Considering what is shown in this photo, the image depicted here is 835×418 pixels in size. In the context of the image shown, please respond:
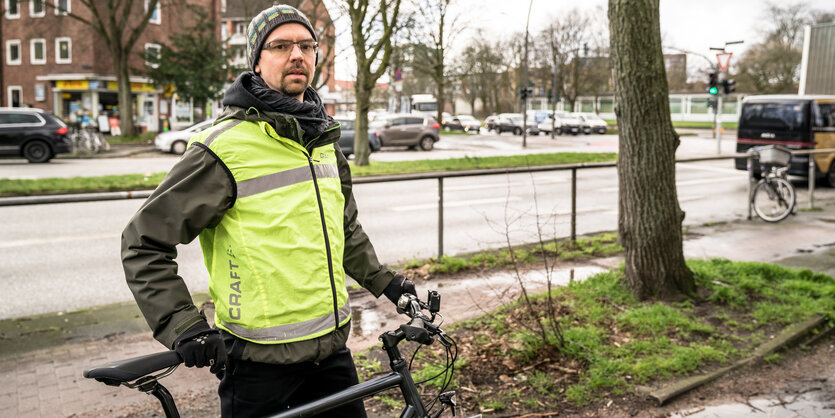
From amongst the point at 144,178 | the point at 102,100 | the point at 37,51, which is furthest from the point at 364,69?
the point at 37,51

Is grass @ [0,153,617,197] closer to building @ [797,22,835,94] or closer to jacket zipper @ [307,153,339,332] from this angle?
jacket zipper @ [307,153,339,332]

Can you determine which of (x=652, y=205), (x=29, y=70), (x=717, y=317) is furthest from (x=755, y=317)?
(x=29, y=70)

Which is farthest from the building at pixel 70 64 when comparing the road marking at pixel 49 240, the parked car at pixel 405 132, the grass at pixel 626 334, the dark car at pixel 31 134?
the grass at pixel 626 334

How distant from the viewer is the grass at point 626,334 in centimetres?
418

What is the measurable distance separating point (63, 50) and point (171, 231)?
46.2 meters

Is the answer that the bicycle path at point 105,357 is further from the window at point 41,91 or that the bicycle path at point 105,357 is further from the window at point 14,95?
the window at point 14,95

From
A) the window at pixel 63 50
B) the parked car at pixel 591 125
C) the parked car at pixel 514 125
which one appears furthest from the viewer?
the parked car at pixel 591 125

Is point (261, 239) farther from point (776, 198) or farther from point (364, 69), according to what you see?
point (364, 69)

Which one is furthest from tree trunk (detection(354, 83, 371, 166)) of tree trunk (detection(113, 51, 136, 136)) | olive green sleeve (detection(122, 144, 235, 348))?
olive green sleeve (detection(122, 144, 235, 348))

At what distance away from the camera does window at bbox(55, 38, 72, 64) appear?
1651 inches

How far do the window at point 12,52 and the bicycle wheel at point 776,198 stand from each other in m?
45.5

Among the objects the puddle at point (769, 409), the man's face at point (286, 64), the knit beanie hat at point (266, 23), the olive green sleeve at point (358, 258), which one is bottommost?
the puddle at point (769, 409)

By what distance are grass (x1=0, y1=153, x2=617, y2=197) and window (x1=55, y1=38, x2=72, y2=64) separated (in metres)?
30.0

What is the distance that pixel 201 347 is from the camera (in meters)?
1.93
